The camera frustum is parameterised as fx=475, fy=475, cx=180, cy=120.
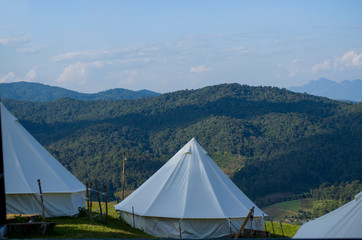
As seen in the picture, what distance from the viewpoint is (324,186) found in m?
66.0

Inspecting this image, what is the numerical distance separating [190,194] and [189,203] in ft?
1.51

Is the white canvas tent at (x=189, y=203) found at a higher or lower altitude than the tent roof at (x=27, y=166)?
lower

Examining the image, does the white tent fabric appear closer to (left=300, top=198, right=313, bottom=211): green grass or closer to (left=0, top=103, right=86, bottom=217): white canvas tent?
(left=0, top=103, right=86, bottom=217): white canvas tent

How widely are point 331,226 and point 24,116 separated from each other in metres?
97.8

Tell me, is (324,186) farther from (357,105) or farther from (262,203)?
(357,105)

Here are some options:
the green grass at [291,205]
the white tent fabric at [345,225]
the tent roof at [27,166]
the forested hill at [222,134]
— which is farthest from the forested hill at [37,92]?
the white tent fabric at [345,225]

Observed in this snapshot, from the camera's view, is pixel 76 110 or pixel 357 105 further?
pixel 76 110

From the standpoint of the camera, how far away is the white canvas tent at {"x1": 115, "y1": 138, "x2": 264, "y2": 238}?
58.2 feet

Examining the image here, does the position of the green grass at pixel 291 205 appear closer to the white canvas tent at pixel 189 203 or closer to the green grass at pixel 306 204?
the green grass at pixel 306 204

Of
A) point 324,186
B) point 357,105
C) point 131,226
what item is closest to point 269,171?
point 324,186

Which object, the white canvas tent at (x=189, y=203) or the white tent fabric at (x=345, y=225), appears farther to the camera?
the white canvas tent at (x=189, y=203)

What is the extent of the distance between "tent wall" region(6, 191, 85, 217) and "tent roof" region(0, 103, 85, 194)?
10.9 inches

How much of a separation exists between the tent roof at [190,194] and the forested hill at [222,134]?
45057 millimetres

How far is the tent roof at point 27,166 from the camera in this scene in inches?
712
